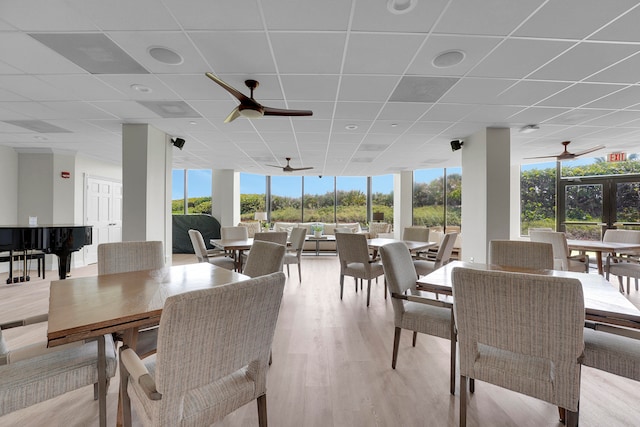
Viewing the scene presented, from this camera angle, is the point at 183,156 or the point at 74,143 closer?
the point at 74,143

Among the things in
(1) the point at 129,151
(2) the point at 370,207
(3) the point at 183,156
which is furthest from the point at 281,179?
(1) the point at 129,151

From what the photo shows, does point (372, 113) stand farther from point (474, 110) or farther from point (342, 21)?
point (342, 21)

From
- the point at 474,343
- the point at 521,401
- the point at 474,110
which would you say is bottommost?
the point at 521,401

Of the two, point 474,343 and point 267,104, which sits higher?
point 267,104

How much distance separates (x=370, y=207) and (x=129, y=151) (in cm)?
831

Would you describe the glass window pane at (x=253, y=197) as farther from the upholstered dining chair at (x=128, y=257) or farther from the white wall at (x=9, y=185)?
the upholstered dining chair at (x=128, y=257)

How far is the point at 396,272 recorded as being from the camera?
2131 mm

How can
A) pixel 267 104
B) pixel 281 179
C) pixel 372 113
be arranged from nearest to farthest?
pixel 267 104 < pixel 372 113 < pixel 281 179

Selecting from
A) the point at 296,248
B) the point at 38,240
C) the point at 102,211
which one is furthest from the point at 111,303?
the point at 102,211

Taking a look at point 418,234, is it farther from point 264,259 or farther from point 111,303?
point 111,303

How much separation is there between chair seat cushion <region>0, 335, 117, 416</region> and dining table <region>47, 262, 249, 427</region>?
0.10 metres

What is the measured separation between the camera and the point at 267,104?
354 centimetres

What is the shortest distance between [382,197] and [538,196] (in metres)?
4.79

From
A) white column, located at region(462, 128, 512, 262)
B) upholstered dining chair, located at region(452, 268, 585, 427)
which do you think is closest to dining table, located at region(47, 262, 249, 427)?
upholstered dining chair, located at region(452, 268, 585, 427)
